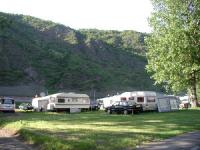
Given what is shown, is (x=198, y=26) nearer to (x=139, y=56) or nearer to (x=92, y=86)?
(x=92, y=86)

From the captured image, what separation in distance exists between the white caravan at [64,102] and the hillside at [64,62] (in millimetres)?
48160

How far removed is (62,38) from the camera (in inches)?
6545

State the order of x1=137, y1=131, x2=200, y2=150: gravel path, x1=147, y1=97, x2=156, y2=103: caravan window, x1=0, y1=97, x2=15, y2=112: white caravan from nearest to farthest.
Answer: x1=137, y1=131, x2=200, y2=150: gravel path, x1=147, y1=97, x2=156, y2=103: caravan window, x1=0, y1=97, x2=15, y2=112: white caravan

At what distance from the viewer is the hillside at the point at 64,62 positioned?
118562 mm

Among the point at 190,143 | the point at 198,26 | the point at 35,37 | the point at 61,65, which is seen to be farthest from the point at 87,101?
the point at 35,37

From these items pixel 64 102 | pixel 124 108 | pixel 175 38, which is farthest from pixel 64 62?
pixel 175 38

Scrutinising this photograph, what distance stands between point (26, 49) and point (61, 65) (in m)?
12.3

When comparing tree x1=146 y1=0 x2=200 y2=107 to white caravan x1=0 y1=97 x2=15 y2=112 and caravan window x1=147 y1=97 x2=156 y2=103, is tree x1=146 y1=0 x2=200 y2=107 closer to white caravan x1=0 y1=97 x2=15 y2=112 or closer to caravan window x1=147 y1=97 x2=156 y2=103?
caravan window x1=147 y1=97 x2=156 y2=103

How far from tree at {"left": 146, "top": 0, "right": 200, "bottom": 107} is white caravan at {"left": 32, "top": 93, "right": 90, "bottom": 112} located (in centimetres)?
1156

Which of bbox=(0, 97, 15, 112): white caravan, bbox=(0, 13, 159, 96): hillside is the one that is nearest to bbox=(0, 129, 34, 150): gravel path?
bbox=(0, 97, 15, 112): white caravan

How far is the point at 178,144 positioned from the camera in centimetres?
1872

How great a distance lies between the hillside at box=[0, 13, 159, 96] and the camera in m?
119

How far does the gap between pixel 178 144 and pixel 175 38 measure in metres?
25.9

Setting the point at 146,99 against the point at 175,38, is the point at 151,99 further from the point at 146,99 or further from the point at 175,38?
the point at 175,38
